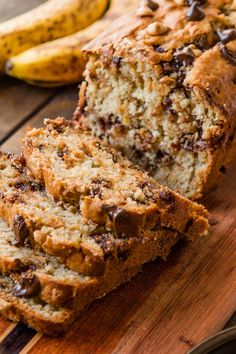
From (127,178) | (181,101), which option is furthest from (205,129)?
(127,178)

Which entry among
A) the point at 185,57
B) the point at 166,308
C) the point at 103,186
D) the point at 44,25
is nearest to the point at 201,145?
the point at 185,57

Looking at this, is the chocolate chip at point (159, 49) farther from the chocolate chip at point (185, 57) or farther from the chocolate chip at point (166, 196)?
the chocolate chip at point (166, 196)

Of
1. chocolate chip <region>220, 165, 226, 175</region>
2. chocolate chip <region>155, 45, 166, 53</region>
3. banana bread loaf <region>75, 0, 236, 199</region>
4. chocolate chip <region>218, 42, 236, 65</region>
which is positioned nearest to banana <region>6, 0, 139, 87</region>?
banana bread loaf <region>75, 0, 236, 199</region>

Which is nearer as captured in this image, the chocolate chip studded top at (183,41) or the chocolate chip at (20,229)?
the chocolate chip at (20,229)

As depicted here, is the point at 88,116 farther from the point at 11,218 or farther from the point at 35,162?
the point at 11,218

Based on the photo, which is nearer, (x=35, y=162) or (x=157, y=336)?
(x=157, y=336)

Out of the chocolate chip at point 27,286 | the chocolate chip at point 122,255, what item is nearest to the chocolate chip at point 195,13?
the chocolate chip at point 122,255

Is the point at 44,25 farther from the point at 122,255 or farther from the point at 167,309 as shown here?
the point at 167,309
